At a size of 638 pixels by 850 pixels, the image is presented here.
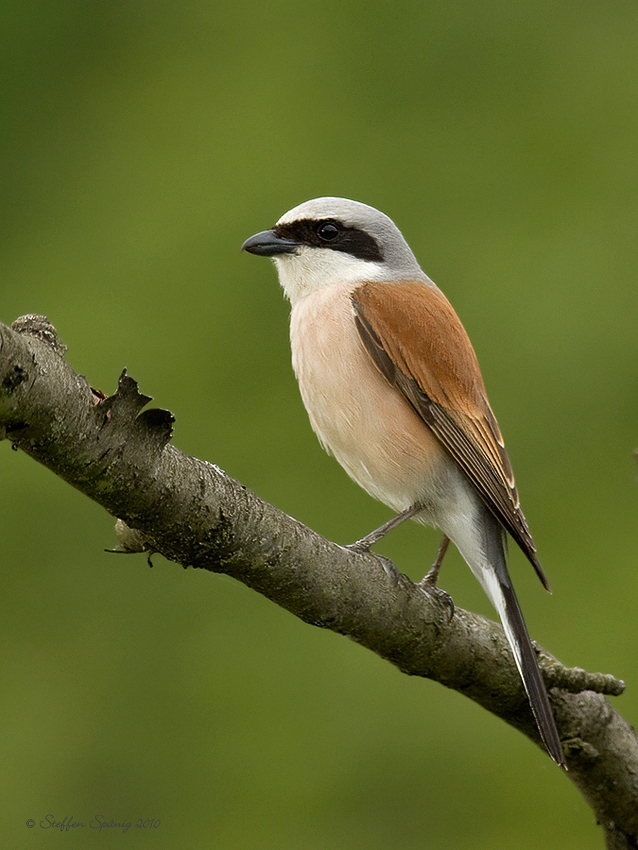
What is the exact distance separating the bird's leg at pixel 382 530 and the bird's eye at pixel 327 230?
0.84m

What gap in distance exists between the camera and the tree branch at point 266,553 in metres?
1.50

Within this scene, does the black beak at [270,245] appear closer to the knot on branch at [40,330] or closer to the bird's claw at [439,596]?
the bird's claw at [439,596]

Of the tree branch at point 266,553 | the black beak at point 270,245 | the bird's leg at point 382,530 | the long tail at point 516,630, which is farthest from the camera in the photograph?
the black beak at point 270,245

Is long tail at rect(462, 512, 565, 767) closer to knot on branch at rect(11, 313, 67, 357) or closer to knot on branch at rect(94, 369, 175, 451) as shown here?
knot on branch at rect(94, 369, 175, 451)

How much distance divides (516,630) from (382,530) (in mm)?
430

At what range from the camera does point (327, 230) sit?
304 centimetres

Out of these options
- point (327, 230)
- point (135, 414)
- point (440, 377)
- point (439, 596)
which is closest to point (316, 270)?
point (327, 230)

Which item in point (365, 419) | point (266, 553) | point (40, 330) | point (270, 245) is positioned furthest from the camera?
point (270, 245)

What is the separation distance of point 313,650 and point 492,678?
Result: 163cm

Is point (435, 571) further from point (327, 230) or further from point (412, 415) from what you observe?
point (327, 230)

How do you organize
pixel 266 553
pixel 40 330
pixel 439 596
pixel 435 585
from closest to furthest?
pixel 40 330 < pixel 266 553 < pixel 439 596 < pixel 435 585

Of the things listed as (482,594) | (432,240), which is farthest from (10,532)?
(432,240)

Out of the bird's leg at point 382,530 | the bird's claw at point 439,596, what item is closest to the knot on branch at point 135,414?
the bird's leg at point 382,530

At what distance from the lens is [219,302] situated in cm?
447
